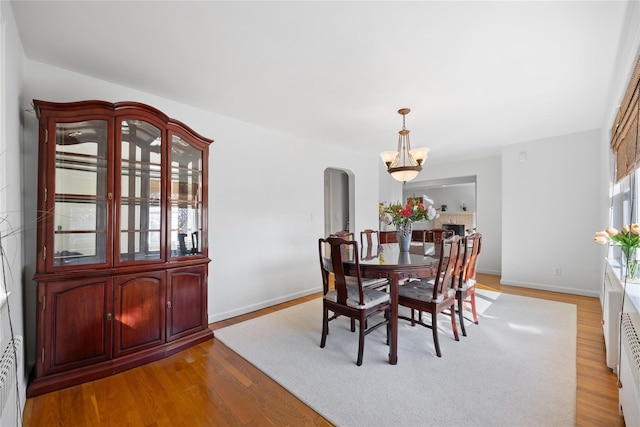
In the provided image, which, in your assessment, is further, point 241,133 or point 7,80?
point 241,133

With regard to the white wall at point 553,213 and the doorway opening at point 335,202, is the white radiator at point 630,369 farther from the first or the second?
the doorway opening at point 335,202

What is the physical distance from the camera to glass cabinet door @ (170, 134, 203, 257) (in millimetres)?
2605

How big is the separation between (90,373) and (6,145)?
163 cm

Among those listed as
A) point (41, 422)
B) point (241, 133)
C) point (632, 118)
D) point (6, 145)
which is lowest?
point (41, 422)

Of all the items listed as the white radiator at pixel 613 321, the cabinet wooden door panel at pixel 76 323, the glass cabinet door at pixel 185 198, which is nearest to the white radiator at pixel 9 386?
the cabinet wooden door panel at pixel 76 323

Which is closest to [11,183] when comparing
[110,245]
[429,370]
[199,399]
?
[110,245]

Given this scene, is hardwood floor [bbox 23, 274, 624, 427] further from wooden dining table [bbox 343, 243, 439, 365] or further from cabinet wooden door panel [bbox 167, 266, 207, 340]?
wooden dining table [bbox 343, 243, 439, 365]

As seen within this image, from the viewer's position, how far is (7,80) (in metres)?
1.60

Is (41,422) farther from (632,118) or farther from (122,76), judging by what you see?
(632,118)

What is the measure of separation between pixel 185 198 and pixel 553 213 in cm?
528

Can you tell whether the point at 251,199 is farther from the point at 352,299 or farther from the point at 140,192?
the point at 352,299

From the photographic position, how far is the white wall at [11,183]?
1498mm

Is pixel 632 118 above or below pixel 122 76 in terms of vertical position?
below

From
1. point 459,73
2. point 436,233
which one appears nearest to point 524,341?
point 436,233
